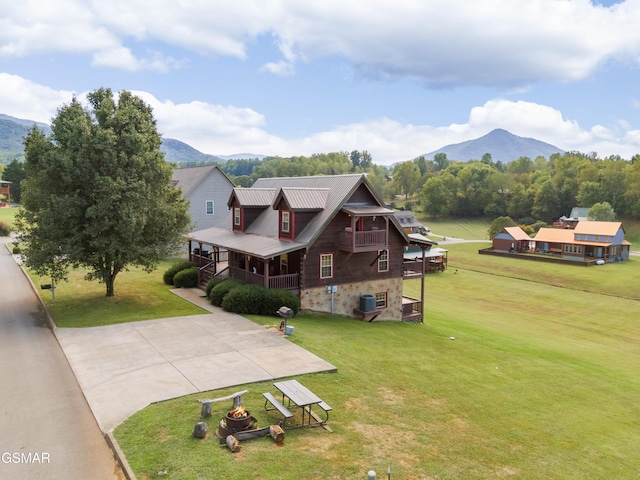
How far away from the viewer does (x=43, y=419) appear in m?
12.1

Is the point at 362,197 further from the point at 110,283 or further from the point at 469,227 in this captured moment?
the point at 469,227

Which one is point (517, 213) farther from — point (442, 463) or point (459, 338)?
point (442, 463)

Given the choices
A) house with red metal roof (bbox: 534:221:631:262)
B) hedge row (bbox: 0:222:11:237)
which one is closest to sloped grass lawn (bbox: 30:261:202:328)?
hedge row (bbox: 0:222:11:237)

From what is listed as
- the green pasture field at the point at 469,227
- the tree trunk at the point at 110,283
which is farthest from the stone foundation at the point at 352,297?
the green pasture field at the point at 469,227

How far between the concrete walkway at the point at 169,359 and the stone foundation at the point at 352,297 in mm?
4526

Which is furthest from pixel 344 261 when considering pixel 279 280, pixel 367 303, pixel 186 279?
pixel 186 279

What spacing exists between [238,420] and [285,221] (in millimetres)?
16358

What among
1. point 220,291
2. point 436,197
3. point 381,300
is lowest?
point 381,300

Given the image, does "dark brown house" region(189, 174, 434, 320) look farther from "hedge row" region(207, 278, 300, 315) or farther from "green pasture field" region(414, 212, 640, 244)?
"green pasture field" region(414, 212, 640, 244)

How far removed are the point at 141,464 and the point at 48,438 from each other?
9.96 feet

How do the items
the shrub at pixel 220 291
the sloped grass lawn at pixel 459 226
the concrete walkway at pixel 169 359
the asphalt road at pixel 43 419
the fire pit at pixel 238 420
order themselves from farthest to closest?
the sloped grass lawn at pixel 459 226, the shrub at pixel 220 291, the concrete walkway at pixel 169 359, the fire pit at pixel 238 420, the asphalt road at pixel 43 419

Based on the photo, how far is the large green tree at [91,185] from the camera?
73.2 ft

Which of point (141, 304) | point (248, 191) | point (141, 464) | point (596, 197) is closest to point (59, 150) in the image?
point (141, 304)

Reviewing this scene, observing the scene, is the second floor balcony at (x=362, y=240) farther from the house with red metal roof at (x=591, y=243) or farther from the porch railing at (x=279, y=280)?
the house with red metal roof at (x=591, y=243)
